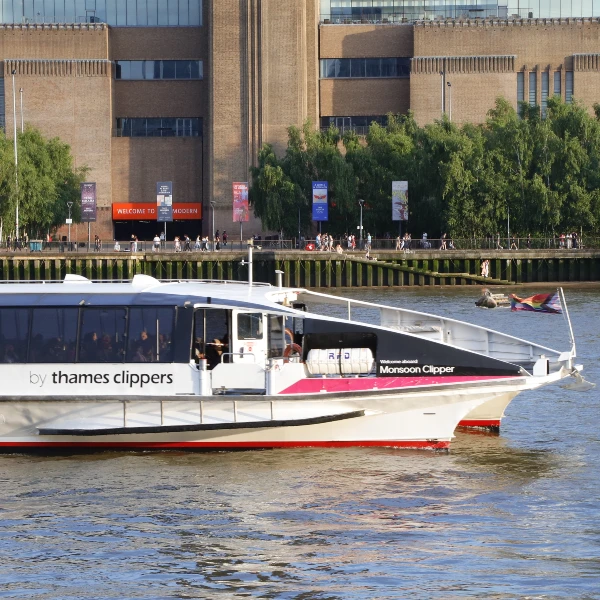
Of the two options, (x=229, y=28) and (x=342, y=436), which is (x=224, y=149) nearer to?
(x=229, y=28)

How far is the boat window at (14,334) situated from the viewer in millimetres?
23312

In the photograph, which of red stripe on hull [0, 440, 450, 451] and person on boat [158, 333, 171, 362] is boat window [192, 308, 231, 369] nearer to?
person on boat [158, 333, 171, 362]

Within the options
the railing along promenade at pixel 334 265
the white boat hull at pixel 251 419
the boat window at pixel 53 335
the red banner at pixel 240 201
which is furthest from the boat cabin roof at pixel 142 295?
the red banner at pixel 240 201

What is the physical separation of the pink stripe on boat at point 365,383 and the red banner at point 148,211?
8313 centimetres

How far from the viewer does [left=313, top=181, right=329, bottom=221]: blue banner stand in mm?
85875

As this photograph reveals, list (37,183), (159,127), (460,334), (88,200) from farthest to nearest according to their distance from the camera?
(159,127) → (37,183) → (88,200) → (460,334)

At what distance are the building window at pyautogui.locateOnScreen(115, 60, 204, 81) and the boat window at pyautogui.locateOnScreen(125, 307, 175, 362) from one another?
83.6m

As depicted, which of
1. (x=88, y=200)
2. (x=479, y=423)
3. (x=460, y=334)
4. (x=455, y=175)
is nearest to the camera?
(x=479, y=423)

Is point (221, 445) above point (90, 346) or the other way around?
the other way around

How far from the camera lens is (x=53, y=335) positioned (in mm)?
23344

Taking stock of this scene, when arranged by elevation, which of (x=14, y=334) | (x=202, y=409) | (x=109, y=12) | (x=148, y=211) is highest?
(x=109, y=12)

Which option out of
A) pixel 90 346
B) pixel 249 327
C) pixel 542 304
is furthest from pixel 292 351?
pixel 542 304

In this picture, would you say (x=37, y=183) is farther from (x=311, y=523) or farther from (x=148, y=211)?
(x=311, y=523)

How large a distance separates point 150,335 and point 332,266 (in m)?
57.1
